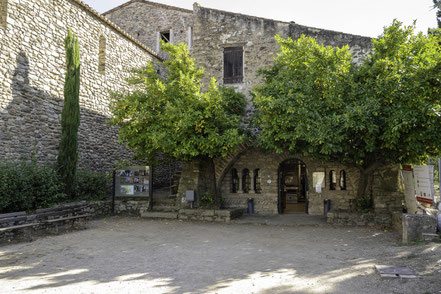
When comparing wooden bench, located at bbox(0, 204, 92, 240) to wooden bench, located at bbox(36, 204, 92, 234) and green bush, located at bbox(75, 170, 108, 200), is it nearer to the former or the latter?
wooden bench, located at bbox(36, 204, 92, 234)

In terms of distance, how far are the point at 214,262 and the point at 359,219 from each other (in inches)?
242

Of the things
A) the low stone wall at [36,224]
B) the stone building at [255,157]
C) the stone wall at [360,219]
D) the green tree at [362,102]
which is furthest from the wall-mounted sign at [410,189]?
the low stone wall at [36,224]

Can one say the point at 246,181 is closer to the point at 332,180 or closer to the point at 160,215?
the point at 332,180

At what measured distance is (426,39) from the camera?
859cm

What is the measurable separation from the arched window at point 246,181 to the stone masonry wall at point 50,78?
223 inches

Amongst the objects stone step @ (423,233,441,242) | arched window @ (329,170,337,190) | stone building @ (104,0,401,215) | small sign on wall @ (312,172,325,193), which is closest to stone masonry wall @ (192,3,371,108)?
stone building @ (104,0,401,215)

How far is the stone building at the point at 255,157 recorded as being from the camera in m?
12.5

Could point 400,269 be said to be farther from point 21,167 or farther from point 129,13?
point 129,13

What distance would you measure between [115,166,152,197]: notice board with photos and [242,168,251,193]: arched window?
13.0ft

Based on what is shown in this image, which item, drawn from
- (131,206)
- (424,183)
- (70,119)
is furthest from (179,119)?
(424,183)

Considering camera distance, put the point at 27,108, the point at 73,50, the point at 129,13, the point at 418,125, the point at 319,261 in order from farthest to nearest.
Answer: the point at 129,13, the point at 73,50, the point at 27,108, the point at 418,125, the point at 319,261

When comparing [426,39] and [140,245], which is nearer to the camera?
[140,245]

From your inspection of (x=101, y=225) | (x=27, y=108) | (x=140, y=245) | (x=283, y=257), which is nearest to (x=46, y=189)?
(x=101, y=225)

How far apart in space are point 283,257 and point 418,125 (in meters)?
5.06
